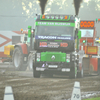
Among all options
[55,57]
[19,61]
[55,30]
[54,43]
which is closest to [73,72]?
[55,57]

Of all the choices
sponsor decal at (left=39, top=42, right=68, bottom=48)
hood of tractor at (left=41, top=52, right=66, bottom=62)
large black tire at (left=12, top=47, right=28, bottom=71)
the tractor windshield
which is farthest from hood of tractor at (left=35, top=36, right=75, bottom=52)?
large black tire at (left=12, top=47, right=28, bottom=71)

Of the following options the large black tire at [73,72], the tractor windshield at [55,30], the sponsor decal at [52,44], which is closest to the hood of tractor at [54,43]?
the sponsor decal at [52,44]

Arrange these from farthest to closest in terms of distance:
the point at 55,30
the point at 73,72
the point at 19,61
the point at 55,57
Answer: the point at 19,61, the point at 55,30, the point at 73,72, the point at 55,57

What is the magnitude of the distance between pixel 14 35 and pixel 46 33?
54.1ft

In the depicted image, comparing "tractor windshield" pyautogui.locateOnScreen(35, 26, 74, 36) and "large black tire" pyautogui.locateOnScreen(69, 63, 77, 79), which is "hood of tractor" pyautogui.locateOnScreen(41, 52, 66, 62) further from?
"tractor windshield" pyautogui.locateOnScreen(35, 26, 74, 36)

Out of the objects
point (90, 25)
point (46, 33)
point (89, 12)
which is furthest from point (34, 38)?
point (89, 12)

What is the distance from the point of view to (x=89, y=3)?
285ft

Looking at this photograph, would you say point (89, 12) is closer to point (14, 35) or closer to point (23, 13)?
point (23, 13)

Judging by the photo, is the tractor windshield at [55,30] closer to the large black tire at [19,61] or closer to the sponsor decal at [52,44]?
the sponsor decal at [52,44]

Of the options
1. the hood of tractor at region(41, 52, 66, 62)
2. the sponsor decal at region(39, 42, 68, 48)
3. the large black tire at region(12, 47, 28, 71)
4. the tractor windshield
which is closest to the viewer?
the hood of tractor at region(41, 52, 66, 62)

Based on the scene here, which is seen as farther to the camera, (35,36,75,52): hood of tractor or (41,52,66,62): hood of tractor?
(35,36,75,52): hood of tractor

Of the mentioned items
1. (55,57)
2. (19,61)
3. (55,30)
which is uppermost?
(55,30)

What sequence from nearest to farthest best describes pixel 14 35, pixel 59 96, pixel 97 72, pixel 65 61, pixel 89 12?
pixel 59 96 → pixel 65 61 → pixel 97 72 → pixel 14 35 → pixel 89 12

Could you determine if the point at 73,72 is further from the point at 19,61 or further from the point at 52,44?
the point at 19,61
